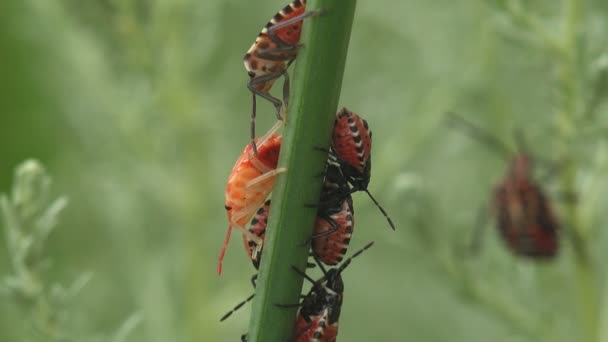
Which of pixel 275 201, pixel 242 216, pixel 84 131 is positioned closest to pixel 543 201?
pixel 242 216

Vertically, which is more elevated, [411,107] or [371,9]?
[371,9]

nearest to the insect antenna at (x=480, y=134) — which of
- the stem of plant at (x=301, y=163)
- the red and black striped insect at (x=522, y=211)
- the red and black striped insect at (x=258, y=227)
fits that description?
the red and black striped insect at (x=522, y=211)

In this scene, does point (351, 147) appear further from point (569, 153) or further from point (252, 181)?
point (569, 153)

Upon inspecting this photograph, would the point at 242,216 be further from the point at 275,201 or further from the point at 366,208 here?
the point at 366,208

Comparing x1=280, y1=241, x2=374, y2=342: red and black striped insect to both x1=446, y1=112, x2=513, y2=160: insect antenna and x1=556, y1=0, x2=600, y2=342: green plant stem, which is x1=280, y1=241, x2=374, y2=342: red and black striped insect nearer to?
x1=556, y1=0, x2=600, y2=342: green plant stem

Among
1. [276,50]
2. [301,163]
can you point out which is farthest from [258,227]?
[301,163]

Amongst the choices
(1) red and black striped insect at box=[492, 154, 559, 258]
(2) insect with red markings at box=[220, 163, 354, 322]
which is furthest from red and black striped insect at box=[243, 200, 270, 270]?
(1) red and black striped insect at box=[492, 154, 559, 258]
